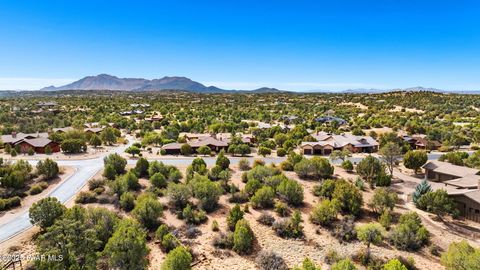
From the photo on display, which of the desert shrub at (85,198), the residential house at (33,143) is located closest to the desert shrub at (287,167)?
the desert shrub at (85,198)

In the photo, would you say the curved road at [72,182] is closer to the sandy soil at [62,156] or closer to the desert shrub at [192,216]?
the sandy soil at [62,156]

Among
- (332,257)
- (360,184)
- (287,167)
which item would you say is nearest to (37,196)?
(287,167)

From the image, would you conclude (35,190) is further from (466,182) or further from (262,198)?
(466,182)

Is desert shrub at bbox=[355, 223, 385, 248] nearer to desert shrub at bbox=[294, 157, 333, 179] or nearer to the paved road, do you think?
desert shrub at bbox=[294, 157, 333, 179]

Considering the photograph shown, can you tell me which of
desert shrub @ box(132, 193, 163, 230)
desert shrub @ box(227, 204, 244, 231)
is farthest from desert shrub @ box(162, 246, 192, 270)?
desert shrub @ box(132, 193, 163, 230)

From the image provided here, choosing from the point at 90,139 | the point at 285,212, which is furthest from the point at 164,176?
the point at 90,139

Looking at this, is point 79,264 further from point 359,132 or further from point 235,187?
point 359,132
